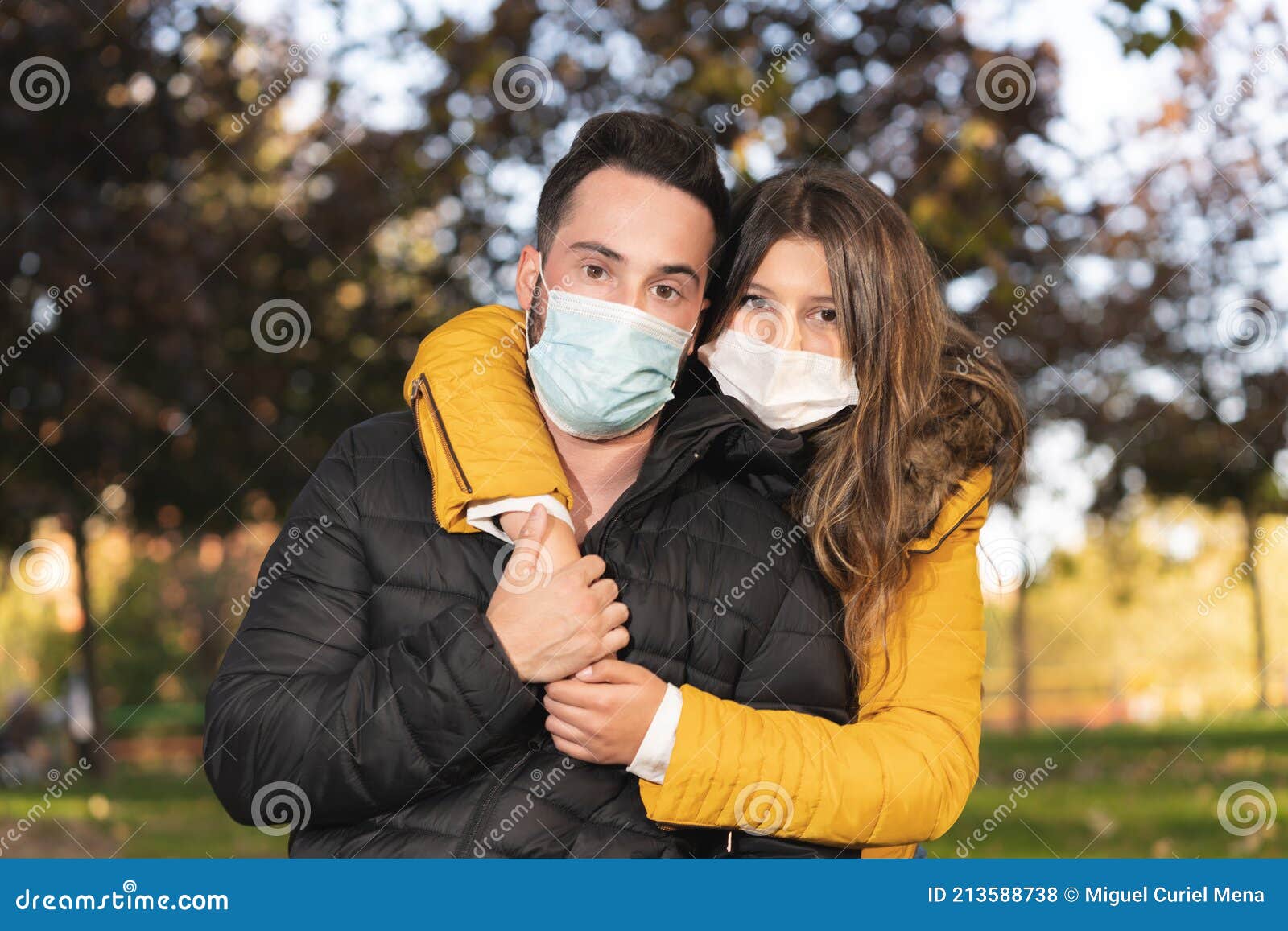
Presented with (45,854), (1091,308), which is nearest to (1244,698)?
(1091,308)

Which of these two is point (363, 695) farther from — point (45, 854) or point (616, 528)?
point (45, 854)

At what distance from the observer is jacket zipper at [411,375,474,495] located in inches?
114

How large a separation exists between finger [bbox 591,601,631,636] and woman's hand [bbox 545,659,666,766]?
7 cm
